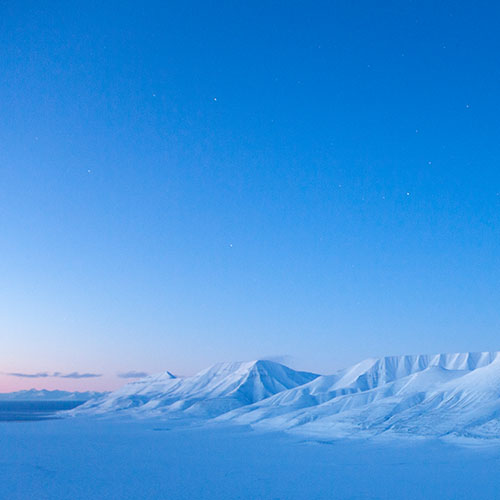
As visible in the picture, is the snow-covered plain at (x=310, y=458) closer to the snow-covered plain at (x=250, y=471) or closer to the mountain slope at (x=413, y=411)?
the snow-covered plain at (x=250, y=471)

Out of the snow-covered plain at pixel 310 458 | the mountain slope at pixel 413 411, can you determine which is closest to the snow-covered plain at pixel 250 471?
the snow-covered plain at pixel 310 458

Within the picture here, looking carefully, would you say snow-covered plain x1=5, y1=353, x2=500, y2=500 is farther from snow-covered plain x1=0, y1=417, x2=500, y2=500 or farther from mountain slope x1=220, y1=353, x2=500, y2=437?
mountain slope x1=220, y1=353, x2=500, y2=437

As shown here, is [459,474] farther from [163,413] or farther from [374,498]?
[163,413]

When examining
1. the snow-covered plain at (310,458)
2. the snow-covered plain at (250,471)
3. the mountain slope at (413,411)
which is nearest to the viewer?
the snow-covered plain at (250,471)

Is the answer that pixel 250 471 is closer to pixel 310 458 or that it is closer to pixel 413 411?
pixel 310 458

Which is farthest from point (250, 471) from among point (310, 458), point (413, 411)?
point (413, 411)

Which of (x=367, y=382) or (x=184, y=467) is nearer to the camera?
(x=184, y=467)

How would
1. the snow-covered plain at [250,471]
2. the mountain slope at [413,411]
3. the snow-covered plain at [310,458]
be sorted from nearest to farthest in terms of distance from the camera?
the snow-covered plain at [250,471] < the snow-covered plain at [310,458] < the mountain slope at [413,411]

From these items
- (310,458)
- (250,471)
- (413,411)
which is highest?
(413,411)

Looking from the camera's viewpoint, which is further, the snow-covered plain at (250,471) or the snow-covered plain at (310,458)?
the snow-covered plain at (310,458)

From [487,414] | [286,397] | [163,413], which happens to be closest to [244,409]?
[286,397]

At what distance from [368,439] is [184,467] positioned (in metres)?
41.9

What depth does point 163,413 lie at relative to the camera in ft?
590

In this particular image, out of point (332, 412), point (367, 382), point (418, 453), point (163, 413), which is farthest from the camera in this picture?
point (367, 382)
